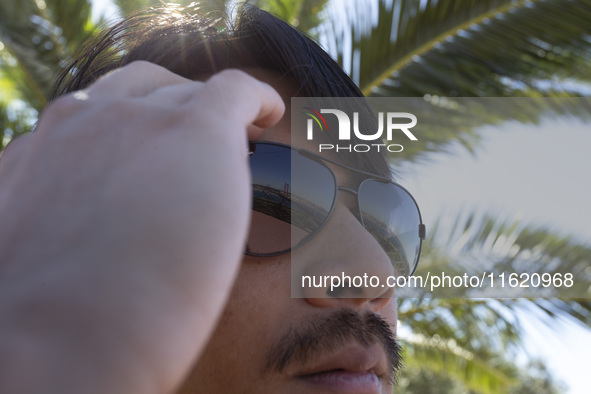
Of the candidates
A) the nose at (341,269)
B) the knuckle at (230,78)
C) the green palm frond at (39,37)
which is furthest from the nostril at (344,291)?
the green palm frond at (39,37)

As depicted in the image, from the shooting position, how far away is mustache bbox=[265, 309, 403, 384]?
1214 millimetres

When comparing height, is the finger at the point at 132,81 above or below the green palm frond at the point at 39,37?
above

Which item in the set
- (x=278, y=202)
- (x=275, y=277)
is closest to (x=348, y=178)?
(x=278, y=202)

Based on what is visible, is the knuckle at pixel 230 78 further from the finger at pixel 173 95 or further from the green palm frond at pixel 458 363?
the green palm frond at pixel 458 363

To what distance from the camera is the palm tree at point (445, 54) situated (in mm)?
4086

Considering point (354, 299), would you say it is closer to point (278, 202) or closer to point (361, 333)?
point (361, 333)

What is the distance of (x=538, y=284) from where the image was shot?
16.5 ft

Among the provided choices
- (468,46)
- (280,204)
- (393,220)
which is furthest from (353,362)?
(468,46)

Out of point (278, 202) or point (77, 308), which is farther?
point (278, 202)

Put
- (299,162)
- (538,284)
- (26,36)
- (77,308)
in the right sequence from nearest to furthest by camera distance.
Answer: (77,308), (299,162), (26,36), (538,284)

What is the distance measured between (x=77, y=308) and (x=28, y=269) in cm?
10

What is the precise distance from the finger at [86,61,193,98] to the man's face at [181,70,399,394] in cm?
55

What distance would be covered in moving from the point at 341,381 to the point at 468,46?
3.58 meters

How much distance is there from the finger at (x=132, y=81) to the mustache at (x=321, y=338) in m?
0.63
